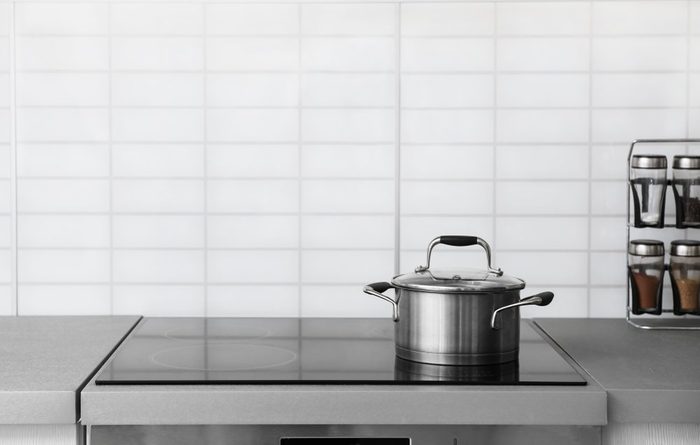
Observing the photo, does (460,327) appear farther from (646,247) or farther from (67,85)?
(67,85)

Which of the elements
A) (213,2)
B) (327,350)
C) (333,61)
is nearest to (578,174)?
(333,61)

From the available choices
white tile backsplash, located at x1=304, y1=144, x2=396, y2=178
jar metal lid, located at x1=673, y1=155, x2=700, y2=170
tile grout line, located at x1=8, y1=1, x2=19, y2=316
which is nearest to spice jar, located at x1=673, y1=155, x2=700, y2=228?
jar metal lid, located at x1=673, y1=155, x2=700, y2=170

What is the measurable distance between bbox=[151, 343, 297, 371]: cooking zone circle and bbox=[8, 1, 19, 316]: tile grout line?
2.06ft

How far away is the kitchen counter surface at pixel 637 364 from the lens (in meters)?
1.49

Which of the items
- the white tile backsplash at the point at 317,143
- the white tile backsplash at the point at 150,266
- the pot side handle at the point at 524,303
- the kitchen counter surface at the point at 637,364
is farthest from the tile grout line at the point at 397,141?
the pot side handle at the point at 524,303

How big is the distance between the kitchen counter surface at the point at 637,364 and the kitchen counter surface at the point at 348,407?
63mm

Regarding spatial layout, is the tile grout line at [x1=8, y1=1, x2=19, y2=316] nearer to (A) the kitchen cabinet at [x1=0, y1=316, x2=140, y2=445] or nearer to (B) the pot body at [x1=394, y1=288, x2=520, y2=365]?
(A) the kitchen cabinet at [x1=0, y1=316, x2=140, y2=445]

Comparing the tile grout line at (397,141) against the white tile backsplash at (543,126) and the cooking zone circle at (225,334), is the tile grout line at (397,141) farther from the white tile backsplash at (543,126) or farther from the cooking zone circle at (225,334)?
the cooking zone circle at (225,334)

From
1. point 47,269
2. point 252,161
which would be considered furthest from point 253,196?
point 47,269

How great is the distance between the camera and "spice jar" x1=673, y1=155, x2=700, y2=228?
202 centimetres

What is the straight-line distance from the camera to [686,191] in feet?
6.68

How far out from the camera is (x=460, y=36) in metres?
2.19

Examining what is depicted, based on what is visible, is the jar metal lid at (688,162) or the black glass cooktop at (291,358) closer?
the black glass cooktop at (291,358)

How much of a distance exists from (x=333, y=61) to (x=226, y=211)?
45 cm
